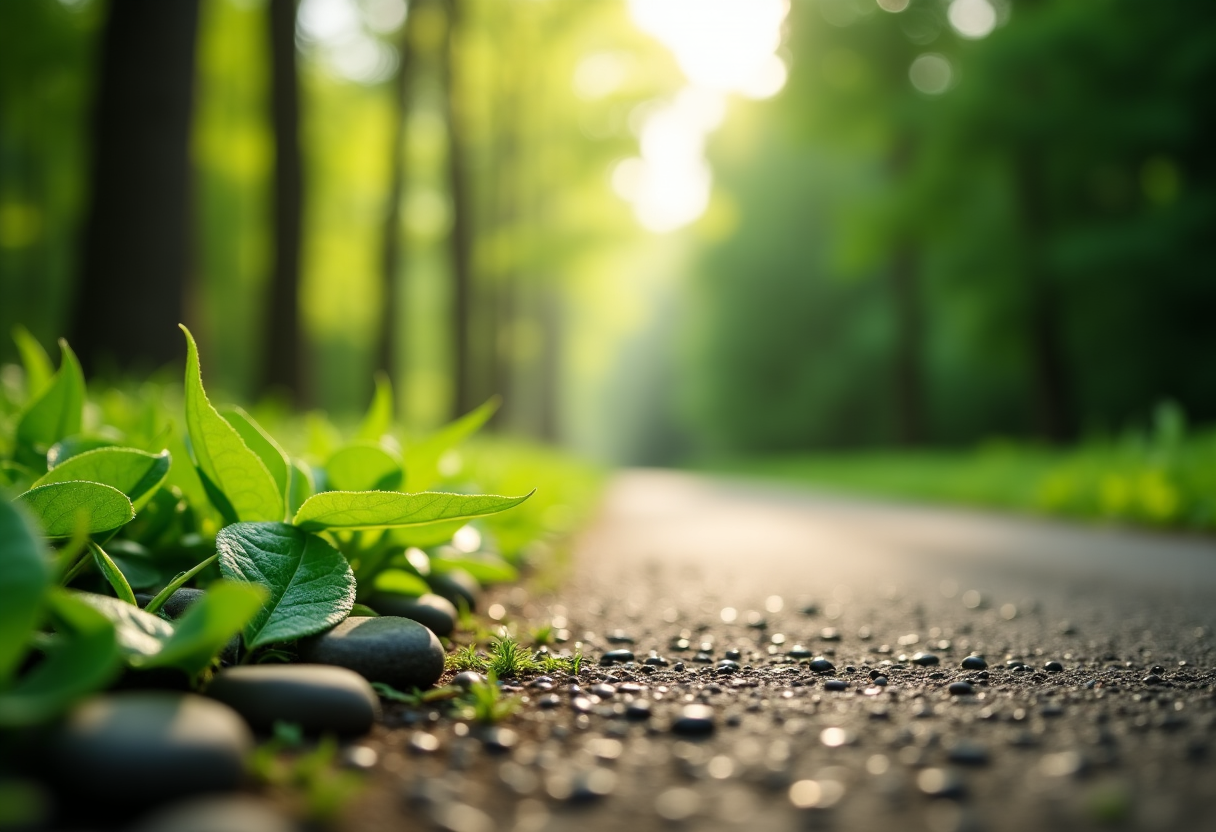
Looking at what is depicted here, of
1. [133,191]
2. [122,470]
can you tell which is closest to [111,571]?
[122,470]

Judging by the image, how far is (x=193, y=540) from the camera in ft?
7.27

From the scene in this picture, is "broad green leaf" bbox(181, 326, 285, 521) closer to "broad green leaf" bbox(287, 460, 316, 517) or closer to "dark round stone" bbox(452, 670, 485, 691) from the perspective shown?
"broad green leaf" bbox(287, 460, 316, 517)

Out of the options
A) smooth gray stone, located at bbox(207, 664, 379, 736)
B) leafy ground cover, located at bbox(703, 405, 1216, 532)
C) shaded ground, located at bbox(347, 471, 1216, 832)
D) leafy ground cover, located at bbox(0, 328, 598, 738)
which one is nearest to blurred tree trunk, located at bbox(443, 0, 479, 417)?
leafy ground cover, located at bbox(703, 405, 1216, 532)

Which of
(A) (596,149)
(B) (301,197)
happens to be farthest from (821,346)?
(B) (301,197)

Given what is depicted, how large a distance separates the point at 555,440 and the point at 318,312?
22.2ft

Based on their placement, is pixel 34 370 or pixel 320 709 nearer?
pixel 320 709

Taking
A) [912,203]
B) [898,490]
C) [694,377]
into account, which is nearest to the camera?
[898,490]

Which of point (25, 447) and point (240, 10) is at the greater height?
point (240, 10)

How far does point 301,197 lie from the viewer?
8.55 metres

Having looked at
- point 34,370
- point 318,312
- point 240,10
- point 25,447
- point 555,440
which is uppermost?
point 240,10

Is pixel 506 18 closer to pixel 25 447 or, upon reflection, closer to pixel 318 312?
pixel 318 312

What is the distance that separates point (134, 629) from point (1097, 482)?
6.94m

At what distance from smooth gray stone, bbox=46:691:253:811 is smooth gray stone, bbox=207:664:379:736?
236 mm

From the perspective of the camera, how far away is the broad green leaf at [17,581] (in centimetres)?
120
